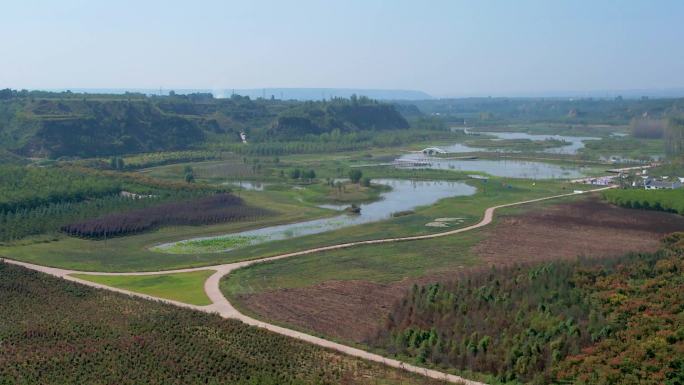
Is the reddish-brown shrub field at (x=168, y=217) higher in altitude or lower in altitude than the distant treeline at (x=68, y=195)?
lower

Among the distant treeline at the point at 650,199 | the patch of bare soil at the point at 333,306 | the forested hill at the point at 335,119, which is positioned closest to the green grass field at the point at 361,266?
the patch of bare soil at the point at 333,306

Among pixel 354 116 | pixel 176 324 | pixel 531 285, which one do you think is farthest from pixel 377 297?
pixel 354 116

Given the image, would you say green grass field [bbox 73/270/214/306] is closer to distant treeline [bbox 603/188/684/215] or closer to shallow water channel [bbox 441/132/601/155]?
distant treeline [bbox 603/188/684/215]

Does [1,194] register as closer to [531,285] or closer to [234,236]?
[234,236]

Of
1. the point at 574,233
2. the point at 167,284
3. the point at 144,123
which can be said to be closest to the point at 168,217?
the point at 167,284

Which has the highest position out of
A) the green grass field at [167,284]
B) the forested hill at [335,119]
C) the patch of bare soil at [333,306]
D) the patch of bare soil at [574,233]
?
the forested hill at [335,119]

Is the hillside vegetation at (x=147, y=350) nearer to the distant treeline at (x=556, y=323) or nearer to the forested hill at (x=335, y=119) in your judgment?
the distant treeline at (x=556, y=323)
